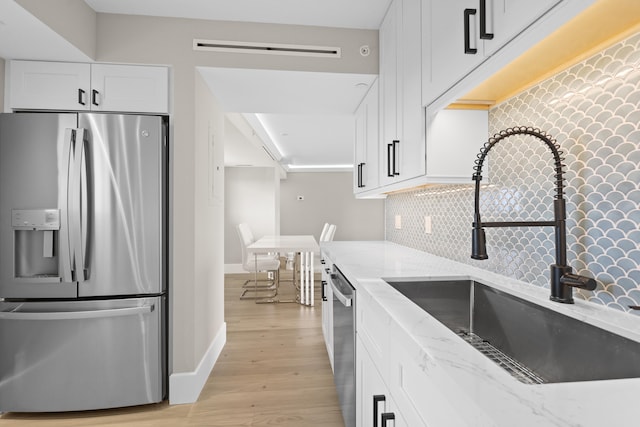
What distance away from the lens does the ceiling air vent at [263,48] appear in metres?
2.05

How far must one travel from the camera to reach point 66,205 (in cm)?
188

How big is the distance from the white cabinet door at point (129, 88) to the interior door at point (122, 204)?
0.12 metres

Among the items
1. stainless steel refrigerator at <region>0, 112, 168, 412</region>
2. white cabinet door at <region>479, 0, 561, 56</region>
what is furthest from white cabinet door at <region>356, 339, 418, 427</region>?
stainless steel refrigerator at <region>0, 112, 168, 412</region>

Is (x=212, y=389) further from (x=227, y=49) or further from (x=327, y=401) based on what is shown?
(x=227, y=49)

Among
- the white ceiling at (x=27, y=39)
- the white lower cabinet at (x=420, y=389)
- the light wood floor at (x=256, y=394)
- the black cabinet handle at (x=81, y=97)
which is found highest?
the white ceiling at (x=27, y=39)

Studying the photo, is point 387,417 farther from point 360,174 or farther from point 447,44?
point 360,174

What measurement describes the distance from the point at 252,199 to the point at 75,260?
5.19 m

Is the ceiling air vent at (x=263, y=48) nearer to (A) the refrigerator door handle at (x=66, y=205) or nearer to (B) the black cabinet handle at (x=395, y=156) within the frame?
(B) the black cabinet handle at (x=395, y=156)

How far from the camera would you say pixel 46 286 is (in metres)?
1.89

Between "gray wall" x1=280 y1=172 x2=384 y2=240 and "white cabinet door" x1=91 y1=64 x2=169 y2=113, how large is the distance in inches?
252

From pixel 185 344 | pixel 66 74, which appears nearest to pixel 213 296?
pixel 185 344

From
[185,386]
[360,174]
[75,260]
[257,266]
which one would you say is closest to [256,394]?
[185,386]

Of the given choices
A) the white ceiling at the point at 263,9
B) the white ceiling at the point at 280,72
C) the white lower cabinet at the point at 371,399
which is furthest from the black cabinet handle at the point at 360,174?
the white lower cabinet at the point at 371,399

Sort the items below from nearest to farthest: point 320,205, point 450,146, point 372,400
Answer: point 372,400
point 450,146
point 320,205
